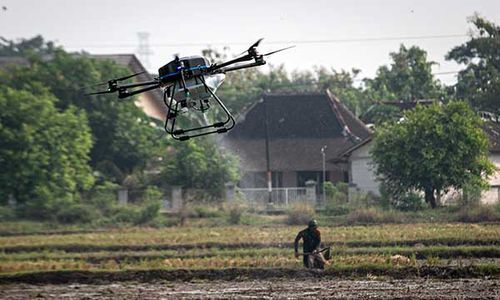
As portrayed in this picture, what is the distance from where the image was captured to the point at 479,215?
4175 cm

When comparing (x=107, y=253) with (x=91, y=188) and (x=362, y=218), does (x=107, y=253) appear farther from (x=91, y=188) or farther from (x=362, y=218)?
(x=91, y=188)

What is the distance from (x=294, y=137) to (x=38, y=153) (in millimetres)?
18980

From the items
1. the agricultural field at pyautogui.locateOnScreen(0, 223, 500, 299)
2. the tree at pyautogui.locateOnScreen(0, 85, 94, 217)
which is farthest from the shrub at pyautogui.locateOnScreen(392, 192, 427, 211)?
the tree at pyautogui.locateOnScreen(0, 85, 94, 217)

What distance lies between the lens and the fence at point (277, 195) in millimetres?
53250

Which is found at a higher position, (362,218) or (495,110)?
(495,110)

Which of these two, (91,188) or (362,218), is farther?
(91,188)

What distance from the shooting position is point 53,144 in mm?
50344

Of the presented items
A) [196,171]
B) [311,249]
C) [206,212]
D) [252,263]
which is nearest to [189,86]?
[311,249]

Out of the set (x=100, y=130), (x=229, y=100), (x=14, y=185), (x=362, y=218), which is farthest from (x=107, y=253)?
(x=229, y=100)

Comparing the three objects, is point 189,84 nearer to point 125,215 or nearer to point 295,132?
point 125,215

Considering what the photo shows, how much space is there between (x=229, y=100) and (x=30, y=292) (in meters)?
58.9

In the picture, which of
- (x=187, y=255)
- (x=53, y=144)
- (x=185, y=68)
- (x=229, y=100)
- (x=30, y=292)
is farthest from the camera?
(x=229, y=100)

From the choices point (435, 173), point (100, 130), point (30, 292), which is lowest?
point (30, 292)

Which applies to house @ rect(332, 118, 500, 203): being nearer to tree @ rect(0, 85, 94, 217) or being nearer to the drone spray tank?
tree @ rect(0, 85, 94, 217)
